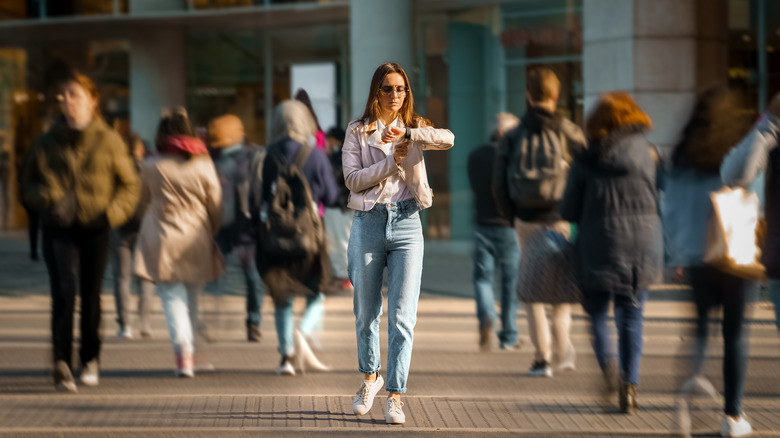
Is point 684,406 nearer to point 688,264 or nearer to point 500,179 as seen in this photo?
point 688,264

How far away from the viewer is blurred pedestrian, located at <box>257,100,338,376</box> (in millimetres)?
7633

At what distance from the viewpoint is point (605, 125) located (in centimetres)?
609

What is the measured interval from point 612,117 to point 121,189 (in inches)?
126

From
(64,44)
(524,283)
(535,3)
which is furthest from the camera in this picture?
(64,44)

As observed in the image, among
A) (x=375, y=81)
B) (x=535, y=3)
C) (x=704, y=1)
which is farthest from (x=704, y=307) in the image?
(x=535, y=3)

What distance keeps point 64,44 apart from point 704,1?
14554 millimetres

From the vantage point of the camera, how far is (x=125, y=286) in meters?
9.62

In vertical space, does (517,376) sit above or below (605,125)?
below

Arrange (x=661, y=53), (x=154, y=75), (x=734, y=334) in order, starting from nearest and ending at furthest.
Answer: (x=734, y=334) → (x=661, y=53) → (x=154, y=75)

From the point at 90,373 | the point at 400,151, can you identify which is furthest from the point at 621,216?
the point at 90,373

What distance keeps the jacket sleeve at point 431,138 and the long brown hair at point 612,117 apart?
899 millimetres

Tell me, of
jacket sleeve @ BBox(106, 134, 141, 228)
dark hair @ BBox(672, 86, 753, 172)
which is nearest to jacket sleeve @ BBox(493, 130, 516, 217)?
dark hair @ BBox(672, 86, 753, 172)

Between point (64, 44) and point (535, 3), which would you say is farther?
point (64, 44)

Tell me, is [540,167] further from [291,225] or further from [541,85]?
[291,225]
